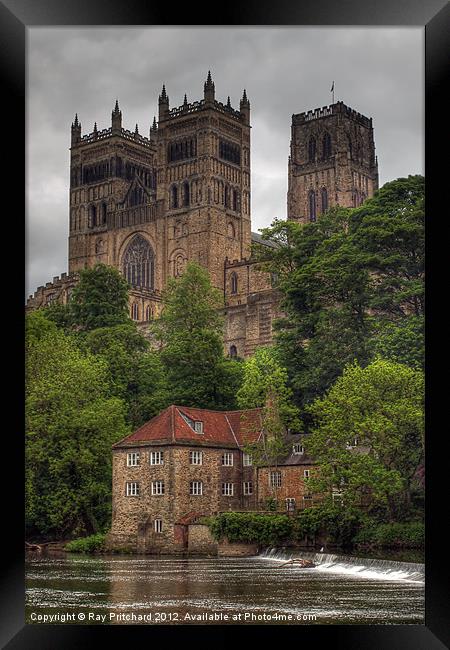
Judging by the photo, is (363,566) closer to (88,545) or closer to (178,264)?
(88,545)

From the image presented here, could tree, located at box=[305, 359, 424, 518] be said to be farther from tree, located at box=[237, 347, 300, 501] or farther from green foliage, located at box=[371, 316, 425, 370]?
tree, located at box=[237, 347, 300, 501]

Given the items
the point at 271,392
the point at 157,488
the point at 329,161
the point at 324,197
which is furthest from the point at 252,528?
the point at 329,161

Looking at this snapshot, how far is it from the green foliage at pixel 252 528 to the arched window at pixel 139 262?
58.2 m

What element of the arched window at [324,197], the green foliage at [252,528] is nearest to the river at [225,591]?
the green foliage at [252,528]

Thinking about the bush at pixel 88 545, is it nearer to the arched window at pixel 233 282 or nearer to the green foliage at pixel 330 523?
the green foliage at pixel 330 523

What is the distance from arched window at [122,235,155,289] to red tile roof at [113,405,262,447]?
2067 inches

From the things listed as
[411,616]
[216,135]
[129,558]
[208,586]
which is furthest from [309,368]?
[216,135]

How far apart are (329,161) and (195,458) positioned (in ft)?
216

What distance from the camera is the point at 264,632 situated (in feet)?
38.2

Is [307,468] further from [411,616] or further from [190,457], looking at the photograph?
[411,616]

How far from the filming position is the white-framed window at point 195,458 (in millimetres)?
36938

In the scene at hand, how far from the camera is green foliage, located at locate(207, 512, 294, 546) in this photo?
1278 inches
